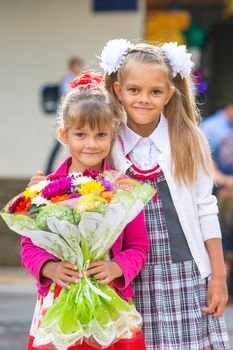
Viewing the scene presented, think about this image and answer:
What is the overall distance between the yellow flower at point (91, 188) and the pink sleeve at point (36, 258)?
11.6 inches

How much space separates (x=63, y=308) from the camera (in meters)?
3.56

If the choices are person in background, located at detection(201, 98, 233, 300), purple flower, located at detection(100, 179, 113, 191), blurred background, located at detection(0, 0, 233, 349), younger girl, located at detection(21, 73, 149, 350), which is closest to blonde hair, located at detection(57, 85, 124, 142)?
younger girl, located at detection(21, 73, 149, 350)

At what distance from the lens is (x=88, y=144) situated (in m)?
3.73

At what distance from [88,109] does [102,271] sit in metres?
0.61

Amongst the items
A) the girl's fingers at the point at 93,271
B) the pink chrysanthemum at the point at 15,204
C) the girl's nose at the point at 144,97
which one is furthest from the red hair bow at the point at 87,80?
the girl's fingers at the point at 93,271

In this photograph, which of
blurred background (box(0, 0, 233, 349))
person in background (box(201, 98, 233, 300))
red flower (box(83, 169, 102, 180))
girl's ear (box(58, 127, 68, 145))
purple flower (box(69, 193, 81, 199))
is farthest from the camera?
blurred background (box(0, 0, 233, 349))

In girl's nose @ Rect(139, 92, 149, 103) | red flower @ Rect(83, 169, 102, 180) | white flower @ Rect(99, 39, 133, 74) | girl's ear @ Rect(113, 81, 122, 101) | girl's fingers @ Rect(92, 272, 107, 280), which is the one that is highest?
white flower @ Rect(99, 39, 133, 74)

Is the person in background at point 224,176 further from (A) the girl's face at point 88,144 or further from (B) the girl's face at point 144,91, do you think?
(A) the girl's face at point 88,144

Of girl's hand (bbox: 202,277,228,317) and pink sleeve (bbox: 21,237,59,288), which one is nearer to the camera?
pink sleeve (bbox: 21,237,59,288)

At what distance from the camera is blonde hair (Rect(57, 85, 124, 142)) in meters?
3.74

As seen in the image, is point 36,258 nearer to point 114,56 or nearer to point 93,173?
point 93,173

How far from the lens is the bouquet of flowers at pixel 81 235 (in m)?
3.51

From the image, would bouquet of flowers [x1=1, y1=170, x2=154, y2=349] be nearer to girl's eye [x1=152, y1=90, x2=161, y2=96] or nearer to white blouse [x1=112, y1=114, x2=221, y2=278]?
white blouse [x1=112, y1=114, x2=221, y2=278]

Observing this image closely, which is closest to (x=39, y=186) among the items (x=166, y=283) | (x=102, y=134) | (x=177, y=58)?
(x=102, y=134)
